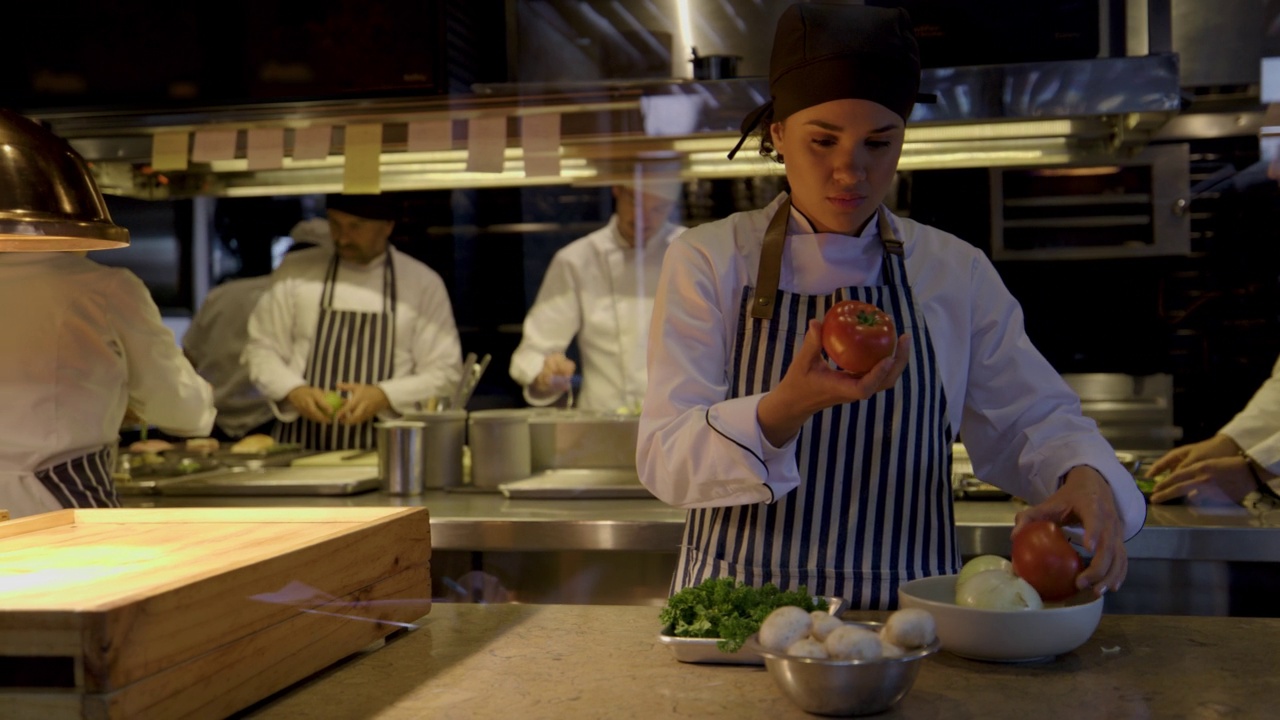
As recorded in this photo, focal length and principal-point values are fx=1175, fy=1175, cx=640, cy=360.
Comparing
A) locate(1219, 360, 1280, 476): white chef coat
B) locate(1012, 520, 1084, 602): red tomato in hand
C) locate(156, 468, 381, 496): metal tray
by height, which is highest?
locate(1219, 360, 1280, 476): white chef coat

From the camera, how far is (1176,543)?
2570mm

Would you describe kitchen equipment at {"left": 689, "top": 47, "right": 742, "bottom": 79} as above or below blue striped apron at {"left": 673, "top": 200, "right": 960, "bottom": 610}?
above

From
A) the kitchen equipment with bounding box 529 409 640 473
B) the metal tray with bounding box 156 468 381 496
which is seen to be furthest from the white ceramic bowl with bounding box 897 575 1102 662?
the metal tray with bounding box 156 468 381 496

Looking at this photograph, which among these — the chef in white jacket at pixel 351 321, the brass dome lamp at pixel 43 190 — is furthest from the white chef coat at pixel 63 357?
the chef in white jacket at pixel 351 321

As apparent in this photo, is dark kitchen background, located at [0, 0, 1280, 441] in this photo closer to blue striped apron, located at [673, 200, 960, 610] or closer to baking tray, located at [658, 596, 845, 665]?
blue striped apron, located at [673, 200, 960, 610]

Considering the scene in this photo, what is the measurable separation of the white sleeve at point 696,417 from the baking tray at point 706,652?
8.9 inches

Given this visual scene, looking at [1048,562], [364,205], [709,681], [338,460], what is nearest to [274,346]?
[364,205]

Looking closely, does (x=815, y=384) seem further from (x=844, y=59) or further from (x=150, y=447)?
(x=150, y=447)

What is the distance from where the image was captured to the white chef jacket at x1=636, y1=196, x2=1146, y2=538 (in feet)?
5.64

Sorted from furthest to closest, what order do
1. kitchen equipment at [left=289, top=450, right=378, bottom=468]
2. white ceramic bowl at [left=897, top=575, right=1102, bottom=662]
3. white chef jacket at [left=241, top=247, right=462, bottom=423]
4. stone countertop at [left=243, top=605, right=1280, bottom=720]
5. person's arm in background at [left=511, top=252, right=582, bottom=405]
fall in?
white chef jacket at [left=241, top=247, right=462, bottom=423] → person's arm in background at [left=511, top=252, right=582, bottom=405] → kitchen equipment at [left=289, top=450, right=378, bottom=468] → white ceramic bowl at [left=897, top=575, right=1102, bottom=662] → stone countertop at [left=243, top=605, right=1280, bottom=720]

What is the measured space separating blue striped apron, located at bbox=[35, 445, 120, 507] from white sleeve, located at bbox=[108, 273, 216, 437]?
0.52ft

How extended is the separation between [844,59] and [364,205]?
3173mm

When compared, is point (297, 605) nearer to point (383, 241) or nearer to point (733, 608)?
point (733, 608)

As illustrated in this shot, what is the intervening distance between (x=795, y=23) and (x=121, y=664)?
1312 mm
